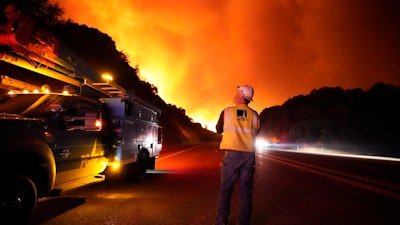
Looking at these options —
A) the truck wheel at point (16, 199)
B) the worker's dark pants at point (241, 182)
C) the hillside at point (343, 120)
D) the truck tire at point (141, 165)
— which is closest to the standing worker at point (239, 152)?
the worker's dark pants at point (241, 182)

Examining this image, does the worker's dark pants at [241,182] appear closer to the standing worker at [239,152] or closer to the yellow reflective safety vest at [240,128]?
the standing worker at [239,152]

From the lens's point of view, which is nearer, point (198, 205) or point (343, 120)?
point (198, 205)

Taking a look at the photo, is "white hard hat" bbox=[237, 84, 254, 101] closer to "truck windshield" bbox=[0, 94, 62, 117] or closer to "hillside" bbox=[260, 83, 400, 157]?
"truck windshield" bbox=[0, 94, 62, 117]

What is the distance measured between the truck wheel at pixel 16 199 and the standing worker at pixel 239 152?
2.64 m

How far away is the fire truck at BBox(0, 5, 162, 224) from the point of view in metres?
4.62

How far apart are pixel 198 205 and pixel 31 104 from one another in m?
3.75

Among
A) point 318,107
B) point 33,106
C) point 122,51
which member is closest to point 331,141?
point 122,51

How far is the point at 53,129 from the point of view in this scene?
18.5 feet

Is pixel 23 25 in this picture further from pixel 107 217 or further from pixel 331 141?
pixel 331 141

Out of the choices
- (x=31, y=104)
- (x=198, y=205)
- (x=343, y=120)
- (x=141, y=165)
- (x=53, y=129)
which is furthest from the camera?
(x=343, y=120)

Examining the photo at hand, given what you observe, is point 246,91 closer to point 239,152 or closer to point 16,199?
point 239,152

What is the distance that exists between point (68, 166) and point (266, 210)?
379 cm

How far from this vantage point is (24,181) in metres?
4.66

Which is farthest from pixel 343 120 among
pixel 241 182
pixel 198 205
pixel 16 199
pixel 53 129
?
pixel 16 199
